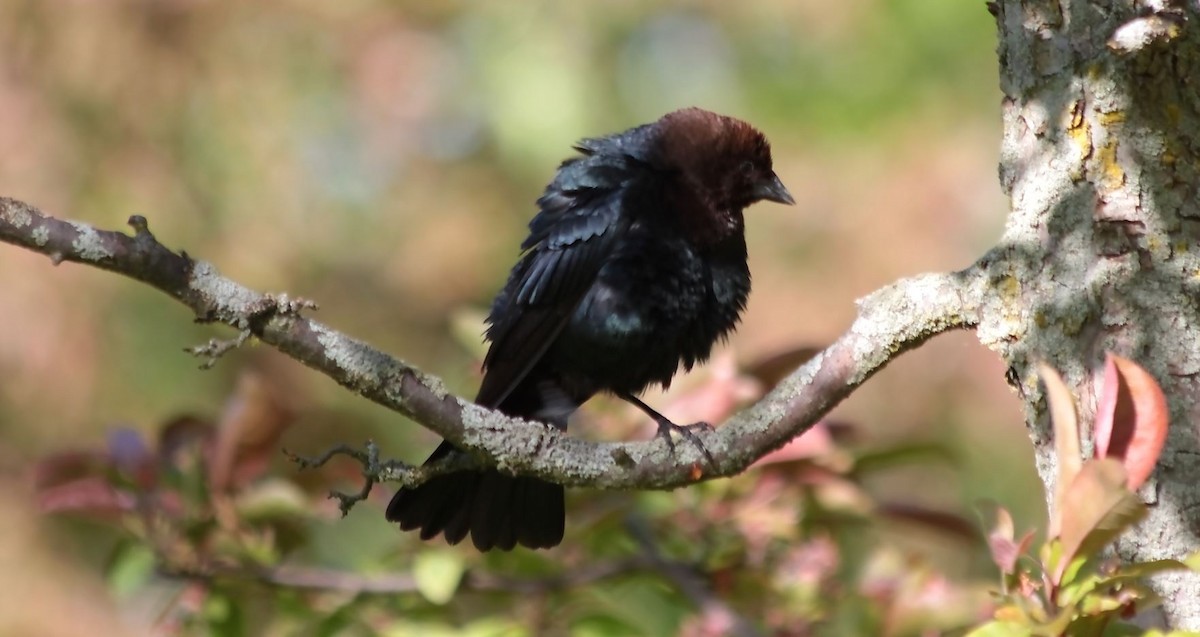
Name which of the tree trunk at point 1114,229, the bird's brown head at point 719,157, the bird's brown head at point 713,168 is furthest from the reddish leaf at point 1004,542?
the bird's brown head at point 719,157

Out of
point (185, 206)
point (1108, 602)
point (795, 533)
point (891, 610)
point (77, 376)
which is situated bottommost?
point (1108, 602)

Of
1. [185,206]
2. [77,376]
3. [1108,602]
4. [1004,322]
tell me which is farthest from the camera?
[185,206]

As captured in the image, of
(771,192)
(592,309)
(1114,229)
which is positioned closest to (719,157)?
(771,192)

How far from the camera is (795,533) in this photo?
3.40 meters

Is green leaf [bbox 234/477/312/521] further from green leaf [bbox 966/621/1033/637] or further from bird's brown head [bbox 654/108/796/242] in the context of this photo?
green leaf [bbox 966/621/1033/637]

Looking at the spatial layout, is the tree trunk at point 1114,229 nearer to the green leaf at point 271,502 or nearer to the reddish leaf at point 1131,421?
the reddish leaf at point 1131,421

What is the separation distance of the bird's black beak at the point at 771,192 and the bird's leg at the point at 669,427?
2.55ft

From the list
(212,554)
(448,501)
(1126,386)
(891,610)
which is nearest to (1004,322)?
(1126,386)

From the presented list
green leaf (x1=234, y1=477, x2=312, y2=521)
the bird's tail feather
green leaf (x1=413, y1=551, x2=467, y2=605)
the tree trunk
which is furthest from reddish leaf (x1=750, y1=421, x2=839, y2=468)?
green leaf (x1=234, y1=477, x2=312, y2=521)

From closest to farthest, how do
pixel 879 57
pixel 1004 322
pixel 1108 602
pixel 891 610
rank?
pixel 1108 602 < pixel 1004 322 < pixel 891 610 < pixel 879 57

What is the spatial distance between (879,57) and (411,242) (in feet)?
8.59

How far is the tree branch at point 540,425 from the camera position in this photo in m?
2.17

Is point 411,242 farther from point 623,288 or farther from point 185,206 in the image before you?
point 623,288

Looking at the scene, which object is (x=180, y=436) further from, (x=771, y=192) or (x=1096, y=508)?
(x=1096, y=508)
